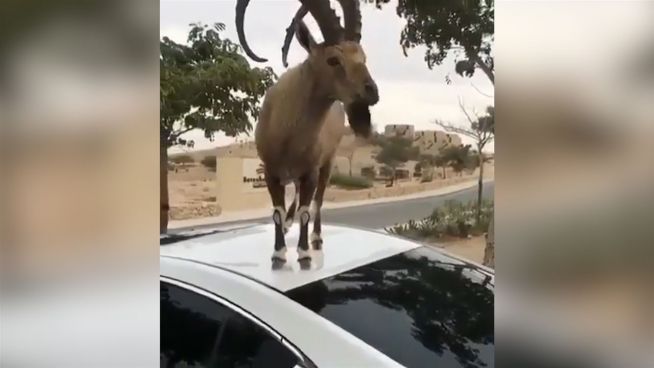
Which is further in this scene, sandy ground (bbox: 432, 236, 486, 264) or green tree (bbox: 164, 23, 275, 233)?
sandy ground (bbox: 432, 236, 486, 264)

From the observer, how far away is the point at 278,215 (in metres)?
1.57

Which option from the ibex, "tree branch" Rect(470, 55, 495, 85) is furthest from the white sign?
"tree branch" Rect(470, 55, 495, 85)

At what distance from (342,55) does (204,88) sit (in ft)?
1.16

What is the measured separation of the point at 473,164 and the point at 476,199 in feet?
0.30

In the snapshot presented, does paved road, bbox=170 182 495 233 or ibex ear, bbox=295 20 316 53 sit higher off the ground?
ibex ear, bbox=295 20 316 53

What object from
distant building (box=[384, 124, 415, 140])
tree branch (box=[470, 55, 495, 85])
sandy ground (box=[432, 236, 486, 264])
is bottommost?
sandy ground (box=[432, 236, 486, 264])

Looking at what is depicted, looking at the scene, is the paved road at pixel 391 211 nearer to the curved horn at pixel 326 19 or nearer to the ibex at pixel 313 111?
the ibex at pixel 313 111

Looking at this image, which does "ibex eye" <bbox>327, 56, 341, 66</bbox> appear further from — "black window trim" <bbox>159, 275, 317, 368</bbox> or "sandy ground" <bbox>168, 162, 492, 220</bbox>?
"black window trim" <bbox>159, 275, 317, 368</bbox>

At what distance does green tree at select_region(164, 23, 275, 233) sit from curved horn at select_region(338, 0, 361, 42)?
22 centimetres

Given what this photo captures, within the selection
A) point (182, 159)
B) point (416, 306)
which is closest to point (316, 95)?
point (182, 159)

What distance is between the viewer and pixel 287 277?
1.57m

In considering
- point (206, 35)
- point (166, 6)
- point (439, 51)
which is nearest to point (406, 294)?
point (439, 51)

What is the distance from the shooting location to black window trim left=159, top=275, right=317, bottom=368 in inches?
59.1

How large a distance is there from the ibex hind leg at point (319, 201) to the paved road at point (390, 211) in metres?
0.02
